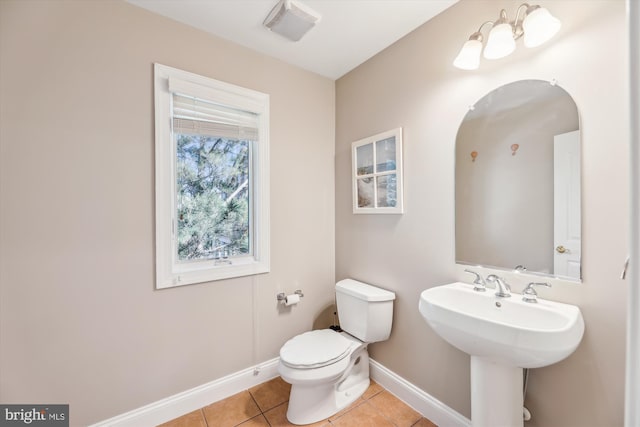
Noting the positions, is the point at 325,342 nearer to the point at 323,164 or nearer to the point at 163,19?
the point at 323,164

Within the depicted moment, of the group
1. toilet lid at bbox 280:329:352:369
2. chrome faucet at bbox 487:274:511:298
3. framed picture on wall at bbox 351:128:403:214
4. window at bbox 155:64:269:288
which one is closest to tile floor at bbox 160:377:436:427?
toilet lid at bbox 280:329:352:369

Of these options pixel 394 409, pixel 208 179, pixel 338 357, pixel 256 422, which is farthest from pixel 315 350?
pixel 208 179

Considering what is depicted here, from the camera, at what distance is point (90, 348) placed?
Result: 139 centimetres

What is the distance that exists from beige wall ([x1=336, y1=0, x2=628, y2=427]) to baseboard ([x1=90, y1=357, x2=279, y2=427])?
88cm

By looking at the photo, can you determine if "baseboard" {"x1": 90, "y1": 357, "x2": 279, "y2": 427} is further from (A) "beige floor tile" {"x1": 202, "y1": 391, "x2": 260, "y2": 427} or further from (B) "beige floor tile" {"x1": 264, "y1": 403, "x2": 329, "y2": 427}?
(B) "beige floor tile" {"x1": 264, "y1": 403, "x2": 329, "y2": 427}

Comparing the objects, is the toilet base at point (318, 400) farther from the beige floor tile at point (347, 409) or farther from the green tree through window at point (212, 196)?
the green tree through window at point (212, 196)

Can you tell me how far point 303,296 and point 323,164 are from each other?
3.71 ft

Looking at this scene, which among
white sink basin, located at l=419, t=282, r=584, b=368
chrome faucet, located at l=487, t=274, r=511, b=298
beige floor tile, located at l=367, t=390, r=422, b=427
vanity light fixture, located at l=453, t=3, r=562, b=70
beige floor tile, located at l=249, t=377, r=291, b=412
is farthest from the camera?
beige floor tile, located at l=249, t=377, r=291, b=412

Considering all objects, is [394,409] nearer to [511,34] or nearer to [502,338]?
[502,338]

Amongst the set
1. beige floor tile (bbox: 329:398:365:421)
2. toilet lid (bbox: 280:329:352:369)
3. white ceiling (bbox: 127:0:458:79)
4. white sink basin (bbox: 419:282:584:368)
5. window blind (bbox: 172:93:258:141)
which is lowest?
beige floor tile (bbox: 329:398:365:421)

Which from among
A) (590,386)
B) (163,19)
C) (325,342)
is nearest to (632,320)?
(590,386)

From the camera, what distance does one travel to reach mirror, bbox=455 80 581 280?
114cm

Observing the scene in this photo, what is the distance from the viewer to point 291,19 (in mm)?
1561

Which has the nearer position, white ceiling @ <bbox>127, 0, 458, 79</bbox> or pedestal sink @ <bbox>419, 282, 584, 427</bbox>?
pedestal sink @ <bbox>419, 282, 584, 427</bbox>
